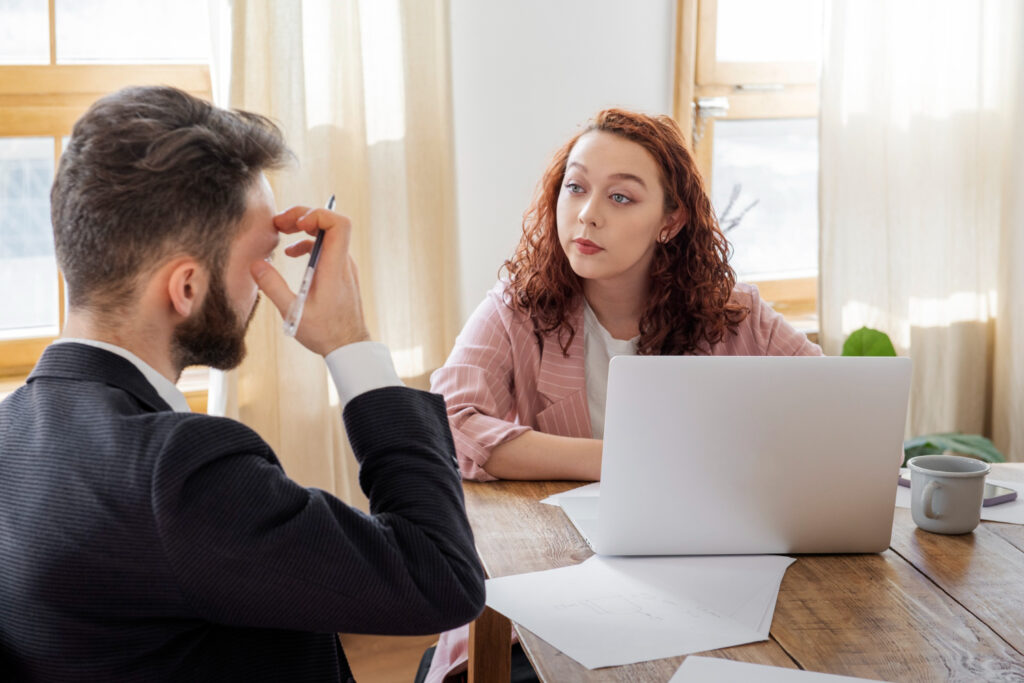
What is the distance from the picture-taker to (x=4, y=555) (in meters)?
0.87

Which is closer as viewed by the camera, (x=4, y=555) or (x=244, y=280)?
(x=4, y=555)

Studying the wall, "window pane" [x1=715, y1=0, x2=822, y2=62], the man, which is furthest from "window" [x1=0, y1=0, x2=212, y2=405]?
the man

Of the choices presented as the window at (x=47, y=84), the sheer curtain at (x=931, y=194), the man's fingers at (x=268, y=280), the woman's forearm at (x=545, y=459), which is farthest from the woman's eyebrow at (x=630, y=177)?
the sheer curtain at (x=931, y=194)

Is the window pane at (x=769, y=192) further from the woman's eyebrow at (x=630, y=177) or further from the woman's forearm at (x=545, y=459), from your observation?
the woman's forearm at (x=545, y=459)

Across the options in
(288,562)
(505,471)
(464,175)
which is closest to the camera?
(288,562)

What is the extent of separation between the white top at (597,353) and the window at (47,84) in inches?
44.5

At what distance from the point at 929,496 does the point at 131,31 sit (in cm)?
206

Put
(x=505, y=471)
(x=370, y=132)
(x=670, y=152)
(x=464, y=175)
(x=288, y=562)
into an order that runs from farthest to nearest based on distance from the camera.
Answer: (x=464, y=175) → (x=370, y=132) → (x=670, y=152) → (x=505, y=471) → (x=288, y=562)

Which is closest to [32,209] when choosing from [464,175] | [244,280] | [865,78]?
[464,175]

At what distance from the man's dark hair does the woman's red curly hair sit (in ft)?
3.04

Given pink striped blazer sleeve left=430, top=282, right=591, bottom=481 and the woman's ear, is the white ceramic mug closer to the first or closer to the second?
pink striped blazer sleeve left=430, top=282, right=591, bottom=481

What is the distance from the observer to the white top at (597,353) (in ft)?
6.03

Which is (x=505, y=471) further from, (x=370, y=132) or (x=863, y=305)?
(x=863, y=305)

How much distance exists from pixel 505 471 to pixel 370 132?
1163mm
